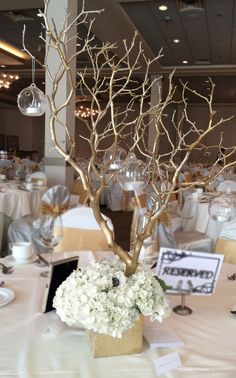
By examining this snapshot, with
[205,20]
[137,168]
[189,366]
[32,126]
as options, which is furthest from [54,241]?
[32,126]

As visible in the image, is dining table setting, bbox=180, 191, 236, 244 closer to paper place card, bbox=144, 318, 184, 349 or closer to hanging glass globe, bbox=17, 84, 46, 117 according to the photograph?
hanging glass globe, bbox=17, 84, 46, 117

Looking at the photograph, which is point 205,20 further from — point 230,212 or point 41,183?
point 230,212

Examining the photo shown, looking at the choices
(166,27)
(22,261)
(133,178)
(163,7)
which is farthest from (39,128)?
(22,261)

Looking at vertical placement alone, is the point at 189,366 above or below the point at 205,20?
below

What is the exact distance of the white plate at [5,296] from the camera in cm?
132

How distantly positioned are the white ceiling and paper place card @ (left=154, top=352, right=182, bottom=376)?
6569 mm

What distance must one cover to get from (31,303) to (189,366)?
0.60m

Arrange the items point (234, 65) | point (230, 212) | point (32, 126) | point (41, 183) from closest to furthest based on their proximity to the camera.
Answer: point (230, 212) < point (41, 183) < point (234, 65) < point (32, 126)

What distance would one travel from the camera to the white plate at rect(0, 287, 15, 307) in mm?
1324

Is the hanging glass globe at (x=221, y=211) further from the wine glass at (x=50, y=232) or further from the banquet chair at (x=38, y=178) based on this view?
the banquet chair at (x=38, y=178)

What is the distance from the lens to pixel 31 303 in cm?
134

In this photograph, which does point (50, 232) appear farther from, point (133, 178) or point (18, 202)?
point (133, 178)

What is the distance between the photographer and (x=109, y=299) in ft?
3.16

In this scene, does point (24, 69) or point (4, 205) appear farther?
point (24, 69)
